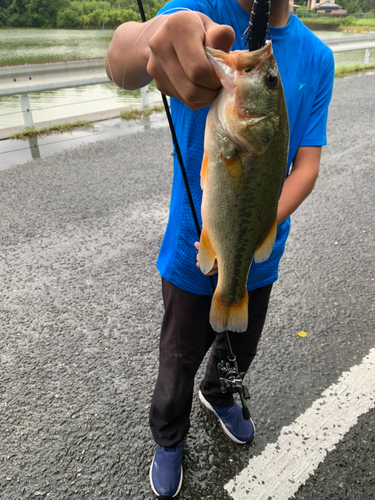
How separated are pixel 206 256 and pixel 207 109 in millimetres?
551

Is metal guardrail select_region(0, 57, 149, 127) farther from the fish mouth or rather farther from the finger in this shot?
the fish mouth

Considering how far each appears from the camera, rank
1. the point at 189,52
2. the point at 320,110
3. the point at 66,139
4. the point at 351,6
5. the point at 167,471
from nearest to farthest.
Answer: the point at 189,52 < the point at 320,110 < the point at 167,471 < the point at 66,139 < the point at 351,6

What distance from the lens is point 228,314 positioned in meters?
1.51

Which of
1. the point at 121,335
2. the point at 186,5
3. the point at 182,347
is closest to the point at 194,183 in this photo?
the point at 186,5

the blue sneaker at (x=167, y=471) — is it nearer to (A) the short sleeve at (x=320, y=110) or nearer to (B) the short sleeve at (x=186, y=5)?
(A) the short sleeve at (x=320, y=110)

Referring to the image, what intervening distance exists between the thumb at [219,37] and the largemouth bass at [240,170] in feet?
0.13

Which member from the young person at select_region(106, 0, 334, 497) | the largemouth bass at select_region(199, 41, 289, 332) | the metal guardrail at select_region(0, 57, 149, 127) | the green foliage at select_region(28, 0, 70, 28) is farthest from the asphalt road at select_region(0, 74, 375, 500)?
the green foliage at select_region(28, 0, 70, 28)

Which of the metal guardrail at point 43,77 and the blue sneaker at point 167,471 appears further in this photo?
the metal guardrail at point 43,77

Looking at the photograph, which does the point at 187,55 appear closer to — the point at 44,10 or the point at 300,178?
the point at 300,178

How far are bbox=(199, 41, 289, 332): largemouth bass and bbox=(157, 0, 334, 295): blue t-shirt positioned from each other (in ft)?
0.81

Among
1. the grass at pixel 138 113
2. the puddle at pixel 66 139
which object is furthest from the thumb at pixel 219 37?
the grass at pixel 138 113

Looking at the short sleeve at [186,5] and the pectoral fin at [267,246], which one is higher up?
the short sleeve at [186,5]

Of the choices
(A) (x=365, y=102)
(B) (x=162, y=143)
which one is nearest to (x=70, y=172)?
(B) (x=162, y=143)

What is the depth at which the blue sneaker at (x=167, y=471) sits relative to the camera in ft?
6.13
